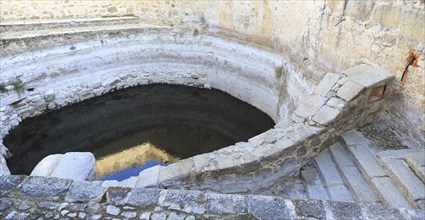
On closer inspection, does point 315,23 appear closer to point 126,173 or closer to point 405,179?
point 405,179

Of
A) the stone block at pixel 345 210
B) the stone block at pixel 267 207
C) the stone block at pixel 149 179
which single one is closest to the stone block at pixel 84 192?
the stone block at pixel 149 179

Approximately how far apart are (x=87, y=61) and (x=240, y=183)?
20.2 feet

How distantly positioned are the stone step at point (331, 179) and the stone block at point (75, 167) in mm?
3225

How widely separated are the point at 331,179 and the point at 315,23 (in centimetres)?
302

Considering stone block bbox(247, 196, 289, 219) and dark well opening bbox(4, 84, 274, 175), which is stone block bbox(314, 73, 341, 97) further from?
dark well opening bbox(4, 84, 274, 175)

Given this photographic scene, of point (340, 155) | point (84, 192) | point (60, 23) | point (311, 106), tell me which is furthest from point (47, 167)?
point (60, 23)

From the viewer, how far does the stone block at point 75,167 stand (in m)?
4.57

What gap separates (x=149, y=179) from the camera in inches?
159

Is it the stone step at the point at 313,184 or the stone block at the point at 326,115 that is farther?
the stone block at the point at 326,115

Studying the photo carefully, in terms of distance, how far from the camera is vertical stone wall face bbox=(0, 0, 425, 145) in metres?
4.23

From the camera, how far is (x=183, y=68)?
9438 millimetres

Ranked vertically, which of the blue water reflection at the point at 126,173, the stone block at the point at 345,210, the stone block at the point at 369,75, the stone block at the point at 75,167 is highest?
the stone block at the point at 369,75

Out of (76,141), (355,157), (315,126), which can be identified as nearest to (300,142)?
(315,126)

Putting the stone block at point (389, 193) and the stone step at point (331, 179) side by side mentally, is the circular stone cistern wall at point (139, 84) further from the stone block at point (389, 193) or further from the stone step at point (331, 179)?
the stone block at point (389, 193)
